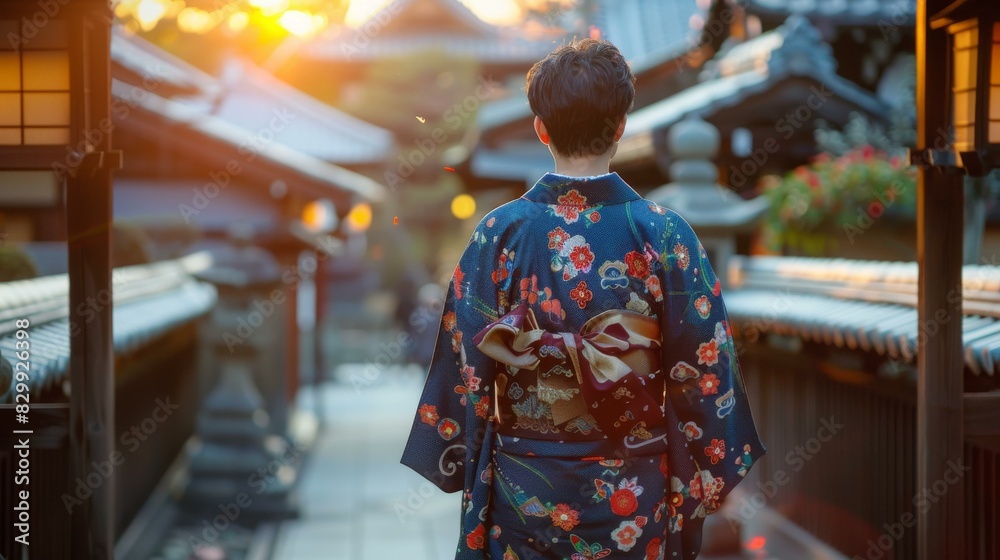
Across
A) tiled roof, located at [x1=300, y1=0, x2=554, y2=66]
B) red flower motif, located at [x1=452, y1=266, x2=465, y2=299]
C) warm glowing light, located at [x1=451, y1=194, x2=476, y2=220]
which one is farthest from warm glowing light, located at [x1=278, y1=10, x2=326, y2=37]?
tiled roof, located at [x1=300, y1=0, x2=554, y2=66]

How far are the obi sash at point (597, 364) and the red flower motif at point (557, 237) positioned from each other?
0.19 meters

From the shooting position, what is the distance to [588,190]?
2865 mm

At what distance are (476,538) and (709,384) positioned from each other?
2.70ft

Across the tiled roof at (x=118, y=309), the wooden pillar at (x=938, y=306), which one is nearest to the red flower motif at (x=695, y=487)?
the wooden pillar at (x=938, y=306)

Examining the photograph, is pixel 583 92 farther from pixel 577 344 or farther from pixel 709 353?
pixel 709 353

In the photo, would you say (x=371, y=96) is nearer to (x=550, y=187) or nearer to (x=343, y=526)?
(x=343, y=526)

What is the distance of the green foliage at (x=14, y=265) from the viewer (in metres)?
5.02

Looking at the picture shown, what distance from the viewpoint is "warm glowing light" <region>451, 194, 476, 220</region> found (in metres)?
24.0

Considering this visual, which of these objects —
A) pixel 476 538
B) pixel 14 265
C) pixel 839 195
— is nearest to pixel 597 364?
pixel 476 538

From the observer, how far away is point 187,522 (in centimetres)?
883

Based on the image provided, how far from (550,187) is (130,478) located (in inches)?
217

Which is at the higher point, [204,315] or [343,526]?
[204,315]

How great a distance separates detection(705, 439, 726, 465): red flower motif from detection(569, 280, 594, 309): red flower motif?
0.56 metres

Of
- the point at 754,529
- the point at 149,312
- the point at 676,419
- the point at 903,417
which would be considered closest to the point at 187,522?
the point at 149,312
